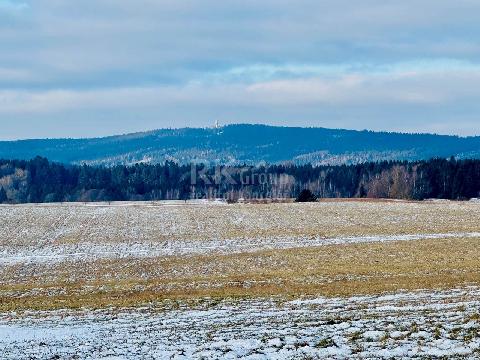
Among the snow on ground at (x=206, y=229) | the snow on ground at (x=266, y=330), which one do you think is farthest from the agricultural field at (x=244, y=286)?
the snow on ground at (x=206, y=229)

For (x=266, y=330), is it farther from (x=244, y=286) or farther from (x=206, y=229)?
(x=206, y=229)

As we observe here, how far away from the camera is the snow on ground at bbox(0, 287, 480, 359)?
14.8m

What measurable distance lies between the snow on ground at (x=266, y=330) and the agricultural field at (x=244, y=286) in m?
0.06

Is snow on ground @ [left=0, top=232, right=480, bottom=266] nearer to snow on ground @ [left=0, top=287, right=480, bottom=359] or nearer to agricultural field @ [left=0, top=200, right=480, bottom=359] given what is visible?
agricultural field @ [left=0, top=200, right=480, bottom=359]

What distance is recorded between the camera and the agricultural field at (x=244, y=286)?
16141mm

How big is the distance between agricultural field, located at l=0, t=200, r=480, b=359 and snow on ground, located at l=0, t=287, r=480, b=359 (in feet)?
0.19

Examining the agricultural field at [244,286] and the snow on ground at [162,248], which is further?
the snow on ground at [162,248]

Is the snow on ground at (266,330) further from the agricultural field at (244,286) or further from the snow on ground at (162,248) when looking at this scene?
the snow on ground at (162,248)

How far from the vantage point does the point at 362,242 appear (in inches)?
1932

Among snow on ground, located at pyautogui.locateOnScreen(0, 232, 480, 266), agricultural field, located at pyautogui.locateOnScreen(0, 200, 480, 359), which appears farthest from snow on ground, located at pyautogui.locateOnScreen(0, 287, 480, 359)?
snow on ground, located at pyautogui.locateOnScreen(0, 232, 480, 266)

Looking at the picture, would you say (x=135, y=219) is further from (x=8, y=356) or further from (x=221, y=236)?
(x=8, y=356)

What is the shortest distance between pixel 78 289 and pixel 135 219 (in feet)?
129

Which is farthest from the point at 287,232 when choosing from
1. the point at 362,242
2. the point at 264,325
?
the point at 264,325

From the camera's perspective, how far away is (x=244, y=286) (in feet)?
101
